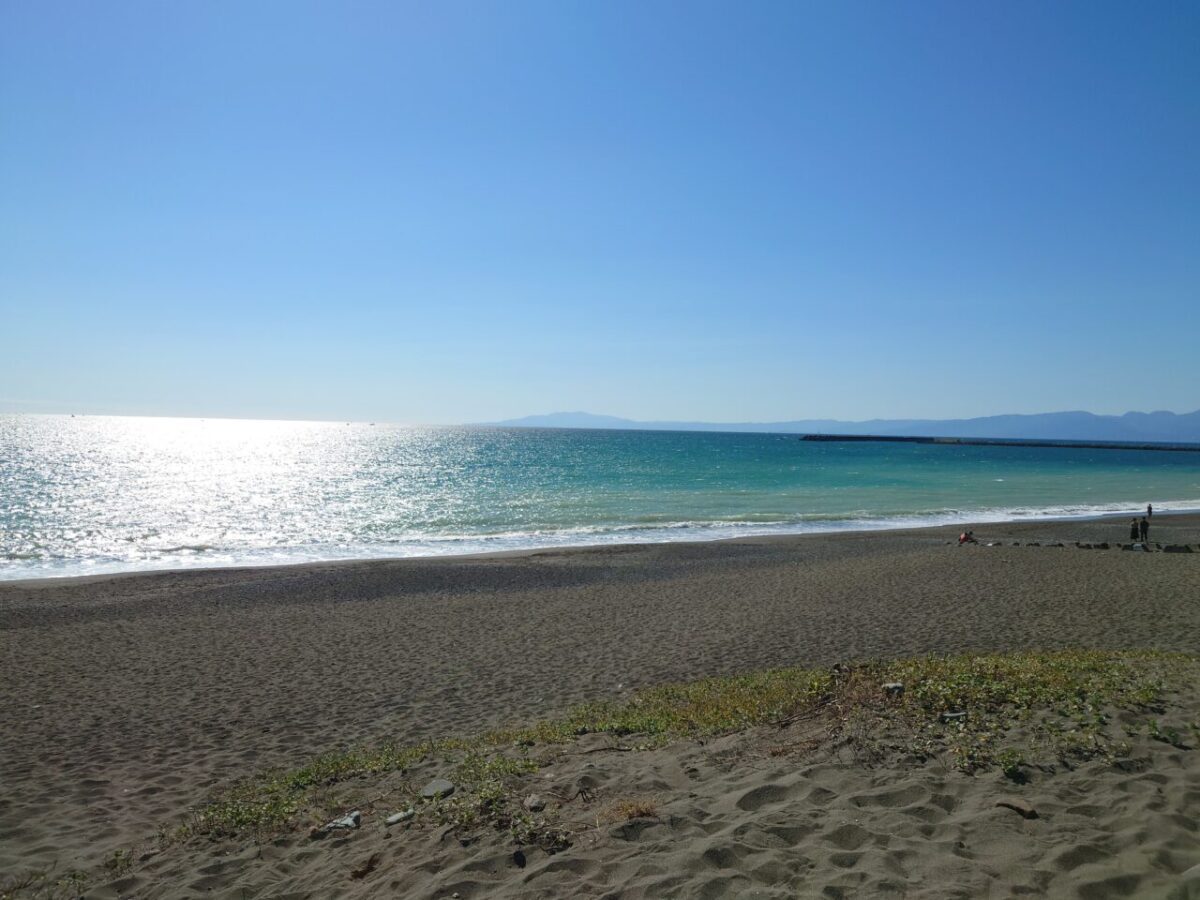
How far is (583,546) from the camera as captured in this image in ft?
96.3

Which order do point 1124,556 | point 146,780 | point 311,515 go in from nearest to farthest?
point 146,780 → point 1124,556 → point 311,515

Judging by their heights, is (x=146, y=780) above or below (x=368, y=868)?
below

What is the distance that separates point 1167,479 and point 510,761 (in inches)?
3366

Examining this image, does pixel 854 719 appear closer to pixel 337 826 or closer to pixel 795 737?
pixel 795 737

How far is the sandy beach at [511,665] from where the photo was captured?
495 cm

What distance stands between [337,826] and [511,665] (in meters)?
6.60

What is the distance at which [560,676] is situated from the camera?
1180 cm

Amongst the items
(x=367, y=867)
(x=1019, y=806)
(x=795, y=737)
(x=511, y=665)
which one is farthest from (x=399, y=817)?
(x=511, y=665)

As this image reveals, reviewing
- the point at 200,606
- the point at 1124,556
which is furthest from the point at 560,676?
the point at 1124,556

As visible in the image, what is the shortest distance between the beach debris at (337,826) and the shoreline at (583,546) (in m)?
19.9

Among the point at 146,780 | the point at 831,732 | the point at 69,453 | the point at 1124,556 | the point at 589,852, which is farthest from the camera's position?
the point at 69,453

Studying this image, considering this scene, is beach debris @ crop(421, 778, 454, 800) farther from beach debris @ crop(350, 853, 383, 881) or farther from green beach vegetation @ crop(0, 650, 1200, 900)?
beach debris @ crop(350, 853, 383, 881)

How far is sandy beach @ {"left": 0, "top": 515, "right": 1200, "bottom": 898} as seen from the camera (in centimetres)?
495

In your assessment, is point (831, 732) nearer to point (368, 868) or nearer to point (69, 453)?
point (368, 868)
